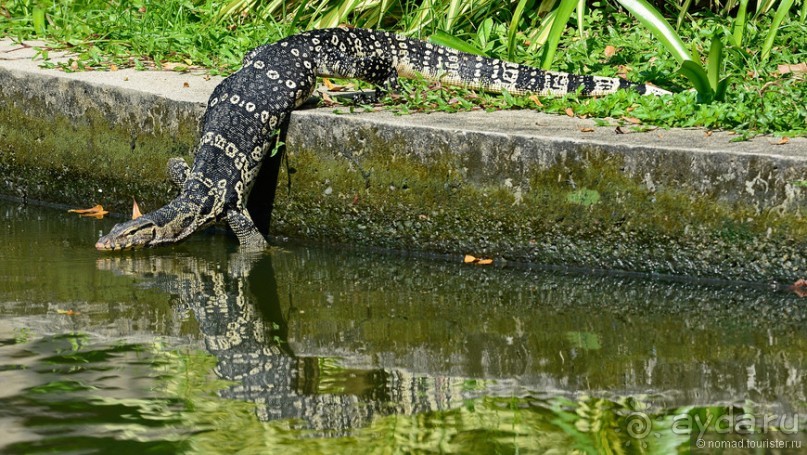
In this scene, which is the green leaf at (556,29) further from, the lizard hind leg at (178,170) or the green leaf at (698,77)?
the lizard hind leg at (178,170)

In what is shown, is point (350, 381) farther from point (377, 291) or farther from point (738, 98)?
point (738, 98)

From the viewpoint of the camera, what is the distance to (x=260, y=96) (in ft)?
25.1

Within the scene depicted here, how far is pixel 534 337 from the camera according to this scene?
5410mm

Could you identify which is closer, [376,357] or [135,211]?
[376,357]

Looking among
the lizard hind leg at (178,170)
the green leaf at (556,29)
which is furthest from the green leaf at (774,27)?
the lizard hind leg at (178,170)

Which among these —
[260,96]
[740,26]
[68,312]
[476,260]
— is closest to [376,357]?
[68,312]

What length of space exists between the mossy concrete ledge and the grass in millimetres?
421

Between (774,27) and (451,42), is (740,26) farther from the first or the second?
(451,42)

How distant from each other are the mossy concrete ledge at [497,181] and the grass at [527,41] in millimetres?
421

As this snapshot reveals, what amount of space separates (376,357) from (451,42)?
4.36m

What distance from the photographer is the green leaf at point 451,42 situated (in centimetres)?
888

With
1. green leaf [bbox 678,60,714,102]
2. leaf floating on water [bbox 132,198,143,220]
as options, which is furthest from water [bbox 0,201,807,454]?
green leaf [bbox 678,60,714,102]

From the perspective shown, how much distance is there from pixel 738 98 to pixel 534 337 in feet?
9.05

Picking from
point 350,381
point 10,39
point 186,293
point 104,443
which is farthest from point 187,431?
point 10,39
